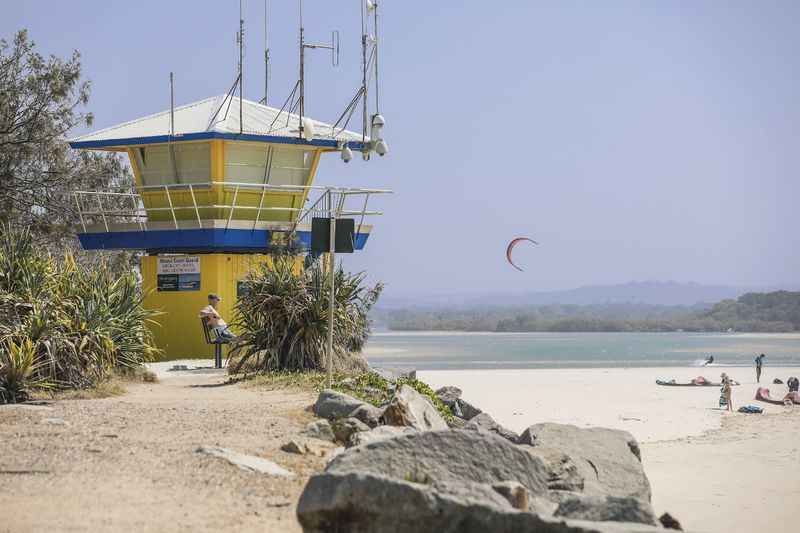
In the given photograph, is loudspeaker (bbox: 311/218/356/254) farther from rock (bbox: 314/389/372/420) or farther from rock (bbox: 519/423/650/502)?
rock (bbox: 519/423/650/502)

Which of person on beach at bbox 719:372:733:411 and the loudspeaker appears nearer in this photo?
the loudspeaker

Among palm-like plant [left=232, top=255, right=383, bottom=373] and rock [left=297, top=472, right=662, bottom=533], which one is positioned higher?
palm-like plant [left=232, top=255, right=383, bottom=373]

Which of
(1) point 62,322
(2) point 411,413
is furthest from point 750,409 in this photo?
(1) point 62,322

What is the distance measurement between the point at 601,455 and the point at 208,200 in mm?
14889

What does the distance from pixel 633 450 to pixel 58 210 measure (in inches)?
1030

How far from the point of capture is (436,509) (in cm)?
673

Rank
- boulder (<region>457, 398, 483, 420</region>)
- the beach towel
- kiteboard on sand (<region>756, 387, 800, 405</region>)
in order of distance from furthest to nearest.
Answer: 1. kiteboard on sand (<region>756, 387, 800, 405</region>)
2. the beach towel
3. boulder (<region>457, 398, 483, 420</region>)

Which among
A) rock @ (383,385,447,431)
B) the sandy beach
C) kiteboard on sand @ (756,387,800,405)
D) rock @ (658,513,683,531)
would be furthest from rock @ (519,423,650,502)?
kiteboard on sand @ (756,387,800,405)

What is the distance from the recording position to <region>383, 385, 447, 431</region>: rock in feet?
38.4

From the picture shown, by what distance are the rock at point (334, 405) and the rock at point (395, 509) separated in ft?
17.0

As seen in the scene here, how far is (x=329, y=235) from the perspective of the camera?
16.1m

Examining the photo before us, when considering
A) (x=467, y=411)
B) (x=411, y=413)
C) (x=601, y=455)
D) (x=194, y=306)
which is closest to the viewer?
(x=411, y=413)

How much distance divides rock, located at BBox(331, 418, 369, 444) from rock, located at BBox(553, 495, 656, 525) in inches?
154

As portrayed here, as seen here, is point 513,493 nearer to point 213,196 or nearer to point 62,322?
point 62,322
